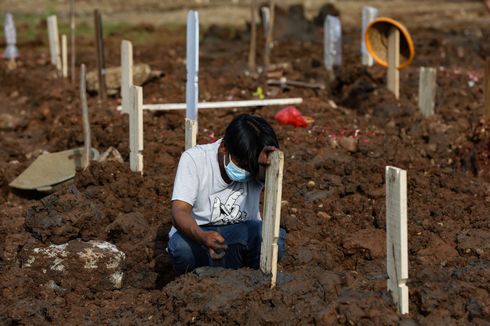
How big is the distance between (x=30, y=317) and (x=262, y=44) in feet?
37.9

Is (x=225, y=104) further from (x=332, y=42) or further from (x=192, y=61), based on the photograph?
(x=332, y=42)

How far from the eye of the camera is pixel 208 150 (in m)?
5.54

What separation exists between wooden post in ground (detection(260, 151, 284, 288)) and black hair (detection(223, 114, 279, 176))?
193mm

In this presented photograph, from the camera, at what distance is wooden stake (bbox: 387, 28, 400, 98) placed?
10.9 metres

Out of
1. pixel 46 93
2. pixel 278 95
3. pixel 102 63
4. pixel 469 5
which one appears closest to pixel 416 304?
pixel 278 95

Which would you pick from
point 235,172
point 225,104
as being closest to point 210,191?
point 235,172

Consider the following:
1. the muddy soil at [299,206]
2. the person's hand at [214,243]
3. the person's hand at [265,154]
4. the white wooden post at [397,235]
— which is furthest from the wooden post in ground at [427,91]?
the white wooden post at [397,235]

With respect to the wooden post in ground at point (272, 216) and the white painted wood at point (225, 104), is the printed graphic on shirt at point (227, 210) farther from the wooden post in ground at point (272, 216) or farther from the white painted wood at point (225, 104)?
the white painted wood at point (225, 104)

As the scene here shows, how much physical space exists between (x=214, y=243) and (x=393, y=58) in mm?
6376

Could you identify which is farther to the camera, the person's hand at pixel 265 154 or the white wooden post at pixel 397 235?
the person's hand at pixel 265 154

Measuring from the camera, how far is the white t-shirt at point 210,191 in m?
5.39

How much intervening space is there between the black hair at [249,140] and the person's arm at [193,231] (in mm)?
430

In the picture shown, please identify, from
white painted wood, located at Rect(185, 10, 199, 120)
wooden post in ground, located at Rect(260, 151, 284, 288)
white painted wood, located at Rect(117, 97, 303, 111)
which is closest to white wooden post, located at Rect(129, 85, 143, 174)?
white painted wood, located at Rect(185, 10, 199, 120)

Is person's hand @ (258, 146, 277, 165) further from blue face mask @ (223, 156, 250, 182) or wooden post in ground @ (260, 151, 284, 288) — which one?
blue face mask @ (223, 156, 250, 182)
